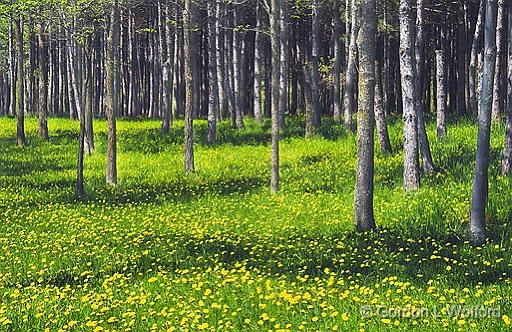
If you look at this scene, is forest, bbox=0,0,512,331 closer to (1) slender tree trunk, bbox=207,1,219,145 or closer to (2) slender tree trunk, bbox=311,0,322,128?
(1) slender tree trunk, bbox=207,1,219,145

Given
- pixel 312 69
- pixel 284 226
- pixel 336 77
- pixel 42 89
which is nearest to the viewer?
pixel 284 226

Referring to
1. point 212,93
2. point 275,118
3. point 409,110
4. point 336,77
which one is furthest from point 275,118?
point 336,77

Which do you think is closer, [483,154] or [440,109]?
[483,154]

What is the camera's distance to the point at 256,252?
11.5 m

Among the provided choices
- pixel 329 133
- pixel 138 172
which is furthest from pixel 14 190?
pixel 329 133

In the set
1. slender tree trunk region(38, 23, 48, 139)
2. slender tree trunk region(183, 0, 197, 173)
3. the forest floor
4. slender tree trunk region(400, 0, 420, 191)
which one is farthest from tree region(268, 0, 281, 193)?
slender tree trunk region(38, 23, 48, 139)

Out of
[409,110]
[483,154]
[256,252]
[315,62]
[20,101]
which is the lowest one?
[256,252]

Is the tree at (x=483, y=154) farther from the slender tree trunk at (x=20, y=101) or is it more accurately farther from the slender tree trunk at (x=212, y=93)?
the slender tree trunk at (x=20, y=101)

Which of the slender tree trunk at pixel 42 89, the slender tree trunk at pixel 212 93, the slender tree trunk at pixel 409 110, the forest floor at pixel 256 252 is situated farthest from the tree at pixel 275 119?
the slender tree trunk at pixel 42 89

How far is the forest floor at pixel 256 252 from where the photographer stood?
8.19 meters

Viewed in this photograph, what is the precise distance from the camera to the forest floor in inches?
322

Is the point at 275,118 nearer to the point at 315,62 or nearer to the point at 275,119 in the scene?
the point at 275,119

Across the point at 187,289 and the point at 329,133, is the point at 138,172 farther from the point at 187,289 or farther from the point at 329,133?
the point at 187,289

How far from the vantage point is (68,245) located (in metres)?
13.3
